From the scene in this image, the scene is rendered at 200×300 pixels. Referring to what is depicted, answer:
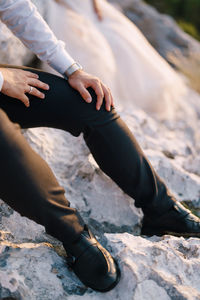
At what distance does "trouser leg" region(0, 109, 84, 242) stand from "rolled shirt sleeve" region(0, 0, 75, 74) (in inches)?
20.3

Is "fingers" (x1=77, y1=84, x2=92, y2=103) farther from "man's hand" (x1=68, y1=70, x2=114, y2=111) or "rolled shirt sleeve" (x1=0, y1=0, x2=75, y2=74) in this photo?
"rolled shirt sleeve" (x1=0, y1=0, x2=75, y2=74)

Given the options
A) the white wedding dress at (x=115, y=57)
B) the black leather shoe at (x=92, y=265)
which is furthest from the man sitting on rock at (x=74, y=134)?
the white wedding dress at (x=115, y=57)

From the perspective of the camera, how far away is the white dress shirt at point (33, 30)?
1.49 metres

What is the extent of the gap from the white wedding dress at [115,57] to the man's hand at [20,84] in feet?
4.95

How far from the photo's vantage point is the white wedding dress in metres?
2.94

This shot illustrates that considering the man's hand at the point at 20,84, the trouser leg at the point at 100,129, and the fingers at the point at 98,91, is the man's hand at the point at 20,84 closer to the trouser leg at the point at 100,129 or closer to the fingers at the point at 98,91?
the trouser leg at the point at 100,129

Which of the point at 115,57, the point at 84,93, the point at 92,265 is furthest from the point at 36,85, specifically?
the point at 115,57

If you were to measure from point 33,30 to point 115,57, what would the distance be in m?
1.71

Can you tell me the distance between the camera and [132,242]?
1.35 meters

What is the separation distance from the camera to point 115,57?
10.3 ft

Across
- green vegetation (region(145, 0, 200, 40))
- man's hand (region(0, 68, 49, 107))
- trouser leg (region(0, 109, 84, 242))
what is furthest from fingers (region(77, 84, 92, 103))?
green vegetation (region(145, 0, 200, 40))

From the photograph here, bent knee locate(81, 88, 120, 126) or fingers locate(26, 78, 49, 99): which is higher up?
fingers locate(26, 78, 49, 99)

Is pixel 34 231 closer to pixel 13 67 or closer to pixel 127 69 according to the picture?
pixel 13 67

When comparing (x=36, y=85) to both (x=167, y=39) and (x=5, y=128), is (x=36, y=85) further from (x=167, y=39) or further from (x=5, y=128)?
(x=167, y=39)
